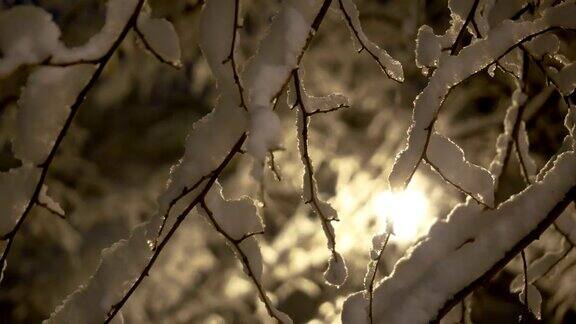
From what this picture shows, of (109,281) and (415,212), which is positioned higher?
(415,212)

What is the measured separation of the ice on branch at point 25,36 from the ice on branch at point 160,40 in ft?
0.55

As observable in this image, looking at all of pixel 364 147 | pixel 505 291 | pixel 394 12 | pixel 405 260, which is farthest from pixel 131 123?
pixel 405 260

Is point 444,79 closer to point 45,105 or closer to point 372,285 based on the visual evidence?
point 372,285

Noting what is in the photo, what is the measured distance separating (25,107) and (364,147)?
159 inches

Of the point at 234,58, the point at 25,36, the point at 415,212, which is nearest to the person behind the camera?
the point at 25,36

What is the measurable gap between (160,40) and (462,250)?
660mm

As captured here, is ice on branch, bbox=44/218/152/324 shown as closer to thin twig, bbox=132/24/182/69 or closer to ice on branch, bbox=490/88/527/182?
thin twig, bbox=132/24/182/69

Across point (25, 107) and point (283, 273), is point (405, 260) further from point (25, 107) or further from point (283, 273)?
point (283, 273)

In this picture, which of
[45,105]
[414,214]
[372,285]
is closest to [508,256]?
[372,285]

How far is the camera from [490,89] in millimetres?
4461

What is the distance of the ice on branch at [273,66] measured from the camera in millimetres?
1004

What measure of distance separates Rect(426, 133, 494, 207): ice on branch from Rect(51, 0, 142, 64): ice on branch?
57cm

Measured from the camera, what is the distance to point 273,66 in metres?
1.09

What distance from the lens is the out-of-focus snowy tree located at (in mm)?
1118
